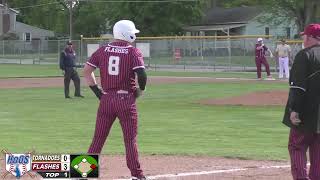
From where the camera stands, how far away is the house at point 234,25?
8081 centimetres

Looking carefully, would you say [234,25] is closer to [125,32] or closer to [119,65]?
[125,32]

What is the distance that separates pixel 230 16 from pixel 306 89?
79.2 meters

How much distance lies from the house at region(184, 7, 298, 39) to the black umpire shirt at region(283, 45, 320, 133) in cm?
7120

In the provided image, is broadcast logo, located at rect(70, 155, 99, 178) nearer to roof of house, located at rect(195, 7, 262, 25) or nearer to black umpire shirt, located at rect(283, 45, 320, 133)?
black umpire shirt, located at rect(283, 45, 320, 133)

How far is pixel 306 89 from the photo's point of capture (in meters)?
7.63

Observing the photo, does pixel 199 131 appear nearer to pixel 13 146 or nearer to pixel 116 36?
pixel 13 146

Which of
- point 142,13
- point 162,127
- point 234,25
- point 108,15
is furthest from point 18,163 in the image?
A: point 108,15

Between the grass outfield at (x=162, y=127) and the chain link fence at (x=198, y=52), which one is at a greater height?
the chain link fence at (x=198, y=52)

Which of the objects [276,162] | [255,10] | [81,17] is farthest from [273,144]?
[81,17]

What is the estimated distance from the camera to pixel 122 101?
816cm

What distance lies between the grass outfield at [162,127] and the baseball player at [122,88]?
127 inches
